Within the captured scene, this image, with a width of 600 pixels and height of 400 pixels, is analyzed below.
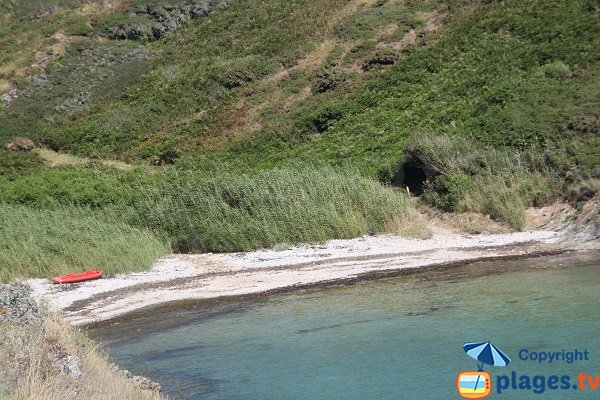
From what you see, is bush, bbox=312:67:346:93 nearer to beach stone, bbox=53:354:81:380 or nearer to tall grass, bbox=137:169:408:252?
tall grass, bbox=137:169:408:252

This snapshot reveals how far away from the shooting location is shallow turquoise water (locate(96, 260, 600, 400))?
11359 mm

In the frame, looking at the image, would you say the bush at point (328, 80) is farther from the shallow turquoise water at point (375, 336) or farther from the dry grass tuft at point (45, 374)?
the dry grass tuft at point (45, 374)

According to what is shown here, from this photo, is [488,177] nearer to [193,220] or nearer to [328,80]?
[193,220]

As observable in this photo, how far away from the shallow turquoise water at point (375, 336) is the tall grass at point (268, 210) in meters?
4.97

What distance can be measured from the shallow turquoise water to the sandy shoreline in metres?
1.08

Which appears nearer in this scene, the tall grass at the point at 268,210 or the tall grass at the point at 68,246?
the tall grass at the point at 68,246

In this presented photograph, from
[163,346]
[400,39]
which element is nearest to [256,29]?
[400,39]

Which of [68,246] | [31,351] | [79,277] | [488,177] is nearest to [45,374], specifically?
[31,351]

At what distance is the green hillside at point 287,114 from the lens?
2294 centimetres

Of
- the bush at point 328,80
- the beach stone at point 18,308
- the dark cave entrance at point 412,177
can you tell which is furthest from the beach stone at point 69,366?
the bush at point 328,80

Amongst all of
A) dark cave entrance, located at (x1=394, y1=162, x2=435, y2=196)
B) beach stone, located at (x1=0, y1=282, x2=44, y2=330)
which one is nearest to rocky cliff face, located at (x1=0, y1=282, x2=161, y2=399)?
beach stone, located at (x1=0, y1=282, x2=44, y2=330)

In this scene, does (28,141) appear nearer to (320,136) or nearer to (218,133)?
(218,133)

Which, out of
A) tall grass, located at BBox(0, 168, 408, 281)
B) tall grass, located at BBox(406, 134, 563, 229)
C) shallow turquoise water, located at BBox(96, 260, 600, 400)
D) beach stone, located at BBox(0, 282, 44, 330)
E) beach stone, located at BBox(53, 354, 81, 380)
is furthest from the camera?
tall grass, located at BBox(406, 134, 563, 229)

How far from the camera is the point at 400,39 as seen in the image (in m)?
42.2
